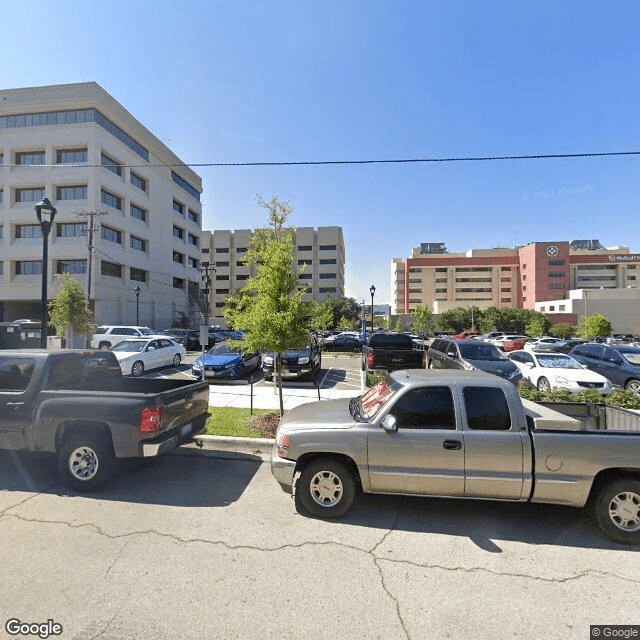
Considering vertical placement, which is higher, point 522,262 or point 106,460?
point 522,262

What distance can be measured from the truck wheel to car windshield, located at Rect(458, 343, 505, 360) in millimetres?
7714

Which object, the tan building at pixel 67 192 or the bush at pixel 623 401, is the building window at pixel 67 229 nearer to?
the tan building at pixel 67 192

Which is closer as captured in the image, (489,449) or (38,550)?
(38,550)

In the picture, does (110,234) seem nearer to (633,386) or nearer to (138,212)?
(138,212)

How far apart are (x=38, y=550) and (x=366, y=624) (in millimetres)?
3146

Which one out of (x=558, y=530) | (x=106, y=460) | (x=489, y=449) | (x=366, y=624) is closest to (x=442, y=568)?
(x=366, y=624)

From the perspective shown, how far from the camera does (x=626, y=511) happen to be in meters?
3.68

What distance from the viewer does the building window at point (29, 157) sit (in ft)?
116

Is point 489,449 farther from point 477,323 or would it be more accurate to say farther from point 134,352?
point 477,323

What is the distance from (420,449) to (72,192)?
42251 millimetres

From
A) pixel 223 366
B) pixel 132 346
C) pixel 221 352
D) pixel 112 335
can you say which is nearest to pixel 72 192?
pixel 112 335

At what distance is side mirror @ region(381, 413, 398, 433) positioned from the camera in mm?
3795

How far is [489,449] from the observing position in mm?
3787

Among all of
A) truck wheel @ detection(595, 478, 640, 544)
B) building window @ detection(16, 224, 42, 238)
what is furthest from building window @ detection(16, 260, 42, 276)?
truck wheel @ detection(595, 478, 640, 544)
